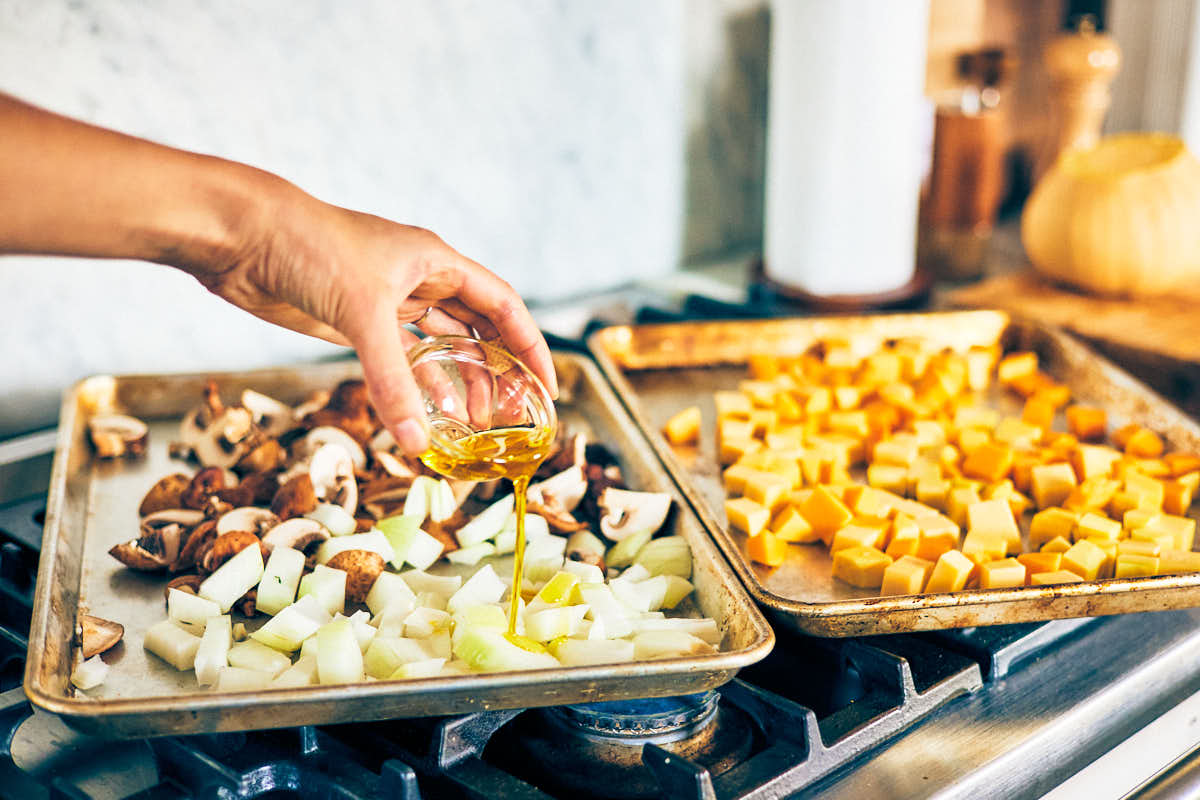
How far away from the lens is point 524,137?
5.39ft

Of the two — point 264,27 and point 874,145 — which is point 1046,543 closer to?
point 874,145

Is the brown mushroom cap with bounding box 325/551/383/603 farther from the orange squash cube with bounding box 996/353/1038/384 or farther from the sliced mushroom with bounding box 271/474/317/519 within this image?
the orange squash cube with bounding box 996/353/1038/384

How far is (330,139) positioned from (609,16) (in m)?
0.49

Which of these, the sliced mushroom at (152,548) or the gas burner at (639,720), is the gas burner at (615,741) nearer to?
the gas burner at (639,720)

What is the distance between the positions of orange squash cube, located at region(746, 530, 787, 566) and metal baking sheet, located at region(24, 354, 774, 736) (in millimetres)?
65

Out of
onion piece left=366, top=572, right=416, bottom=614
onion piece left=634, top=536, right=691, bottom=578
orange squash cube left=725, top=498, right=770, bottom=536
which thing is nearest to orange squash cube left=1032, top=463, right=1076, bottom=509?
orange squash cube left=725, top=498, right=770, bottom=536

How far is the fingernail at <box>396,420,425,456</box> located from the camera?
2.43 feet

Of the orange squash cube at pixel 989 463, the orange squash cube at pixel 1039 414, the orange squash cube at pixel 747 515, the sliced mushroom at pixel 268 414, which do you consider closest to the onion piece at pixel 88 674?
the sliced mushroom at pixel 268 414

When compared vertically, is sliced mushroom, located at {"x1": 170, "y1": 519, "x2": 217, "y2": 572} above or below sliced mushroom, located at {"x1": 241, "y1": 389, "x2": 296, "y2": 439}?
below

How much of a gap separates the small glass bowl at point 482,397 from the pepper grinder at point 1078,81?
1.22 m

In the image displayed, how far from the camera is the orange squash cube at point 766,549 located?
1.05 m

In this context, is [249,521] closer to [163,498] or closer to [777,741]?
[163,498]

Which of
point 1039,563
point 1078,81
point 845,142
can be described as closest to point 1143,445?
point 1039,563

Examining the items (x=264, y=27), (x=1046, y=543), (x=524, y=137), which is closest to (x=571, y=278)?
(x=524, y=137)
